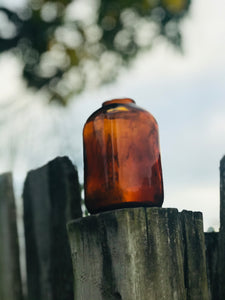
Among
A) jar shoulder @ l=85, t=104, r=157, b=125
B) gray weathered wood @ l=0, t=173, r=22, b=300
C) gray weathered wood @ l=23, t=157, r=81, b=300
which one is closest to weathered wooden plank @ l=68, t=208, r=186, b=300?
jar shoulder @ l=85, t=104, r=157, b=125

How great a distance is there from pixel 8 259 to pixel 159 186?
114 cm

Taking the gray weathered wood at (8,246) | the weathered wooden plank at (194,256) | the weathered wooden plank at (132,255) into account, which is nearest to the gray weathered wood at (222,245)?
the weathered wooden plank at (194,256)

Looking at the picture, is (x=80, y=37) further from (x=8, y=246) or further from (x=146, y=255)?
(x=146, y=255)

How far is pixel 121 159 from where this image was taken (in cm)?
110

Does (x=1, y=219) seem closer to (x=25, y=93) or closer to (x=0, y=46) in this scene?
(x=25, y=93)

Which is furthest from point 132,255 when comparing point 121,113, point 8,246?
point 8,246

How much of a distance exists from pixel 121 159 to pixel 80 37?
131 cm

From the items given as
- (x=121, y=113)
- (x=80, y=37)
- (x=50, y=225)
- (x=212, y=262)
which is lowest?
(x=212, y=262)

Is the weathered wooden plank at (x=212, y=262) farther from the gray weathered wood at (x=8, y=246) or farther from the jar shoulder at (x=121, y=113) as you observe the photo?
the gray weathered wood at (x=8, y=246)

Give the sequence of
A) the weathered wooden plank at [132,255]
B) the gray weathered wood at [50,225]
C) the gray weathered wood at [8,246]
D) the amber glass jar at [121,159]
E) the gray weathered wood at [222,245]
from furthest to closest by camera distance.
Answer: the gray weathered wood at [8,246], the gray weathered wood at [50,225], the gray weathered wood at [222,245], the amber glass jar at [121,159], the weathered wooden plank at [132,255]

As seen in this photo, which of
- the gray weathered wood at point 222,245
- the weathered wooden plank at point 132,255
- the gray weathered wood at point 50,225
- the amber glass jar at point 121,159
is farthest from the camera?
the gray weathered wood at point 50,225

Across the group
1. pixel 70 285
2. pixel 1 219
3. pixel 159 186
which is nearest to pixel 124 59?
pixel 1 219

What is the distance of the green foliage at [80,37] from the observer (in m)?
2.21

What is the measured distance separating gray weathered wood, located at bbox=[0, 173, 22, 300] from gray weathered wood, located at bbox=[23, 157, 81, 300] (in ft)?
0.36
